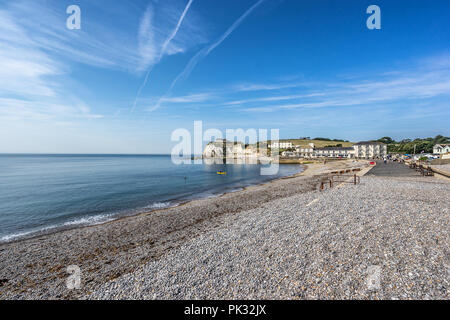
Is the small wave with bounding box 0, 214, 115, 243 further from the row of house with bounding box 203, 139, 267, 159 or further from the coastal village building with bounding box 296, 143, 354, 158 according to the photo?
the row of house with bounding box 203, 139, 267, 159

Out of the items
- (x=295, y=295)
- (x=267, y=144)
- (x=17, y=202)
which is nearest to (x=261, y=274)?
(x=295, y=295)

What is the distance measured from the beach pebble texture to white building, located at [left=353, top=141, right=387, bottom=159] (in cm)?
10220

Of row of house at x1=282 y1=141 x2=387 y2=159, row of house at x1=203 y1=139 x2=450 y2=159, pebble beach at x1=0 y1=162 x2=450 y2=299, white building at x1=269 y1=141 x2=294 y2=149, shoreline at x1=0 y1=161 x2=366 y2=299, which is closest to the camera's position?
pebble beach at x1=0 y1=162 x2=450 y2=299

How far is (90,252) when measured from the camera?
9.35 metres

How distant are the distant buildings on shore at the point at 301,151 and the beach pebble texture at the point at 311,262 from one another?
101 metres

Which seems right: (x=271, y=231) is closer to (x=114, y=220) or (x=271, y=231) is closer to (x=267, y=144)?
(x=114, y=220)

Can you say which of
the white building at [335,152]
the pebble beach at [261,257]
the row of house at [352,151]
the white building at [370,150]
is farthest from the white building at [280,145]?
the pebble beach at [261,257]

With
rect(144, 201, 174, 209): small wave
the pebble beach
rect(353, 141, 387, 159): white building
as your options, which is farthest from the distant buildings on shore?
rect(144, 201, 174, 209): small wave

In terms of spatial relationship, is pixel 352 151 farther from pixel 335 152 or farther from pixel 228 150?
pixel 228 150

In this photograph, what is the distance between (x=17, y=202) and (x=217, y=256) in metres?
24.8

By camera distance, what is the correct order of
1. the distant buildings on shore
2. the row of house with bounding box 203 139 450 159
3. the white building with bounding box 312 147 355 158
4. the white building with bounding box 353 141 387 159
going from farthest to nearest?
the white building with bounding box 312 147 355 158, the distant buildings on shore, the row of house with bounding box 203 139 450 159, the white building with bounding box 353 141 387 159

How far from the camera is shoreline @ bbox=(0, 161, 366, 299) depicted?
22.3 ft

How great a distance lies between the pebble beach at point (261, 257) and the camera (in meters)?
5.21

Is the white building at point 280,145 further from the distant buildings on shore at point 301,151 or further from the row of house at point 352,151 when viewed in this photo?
the row of house at point 352,151
